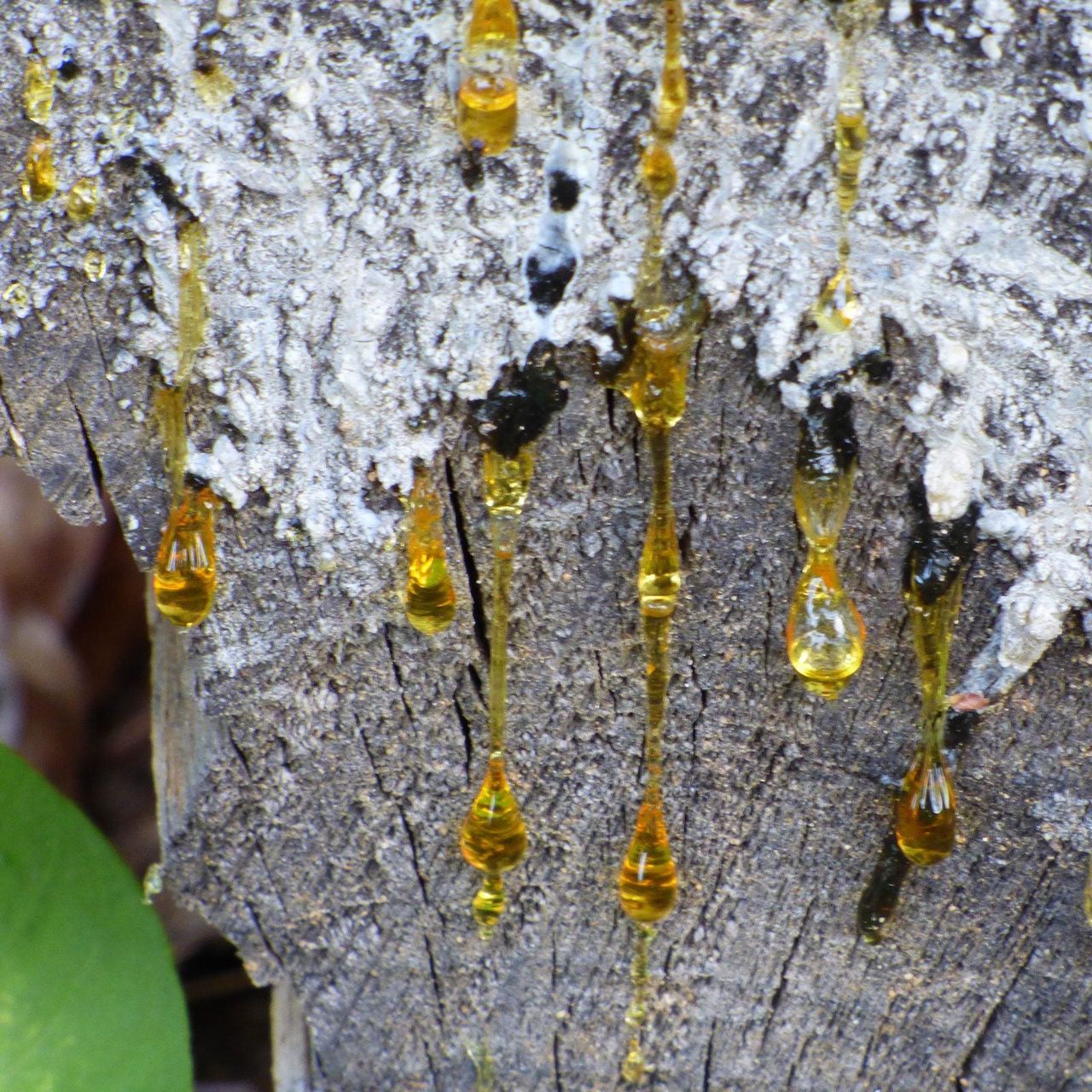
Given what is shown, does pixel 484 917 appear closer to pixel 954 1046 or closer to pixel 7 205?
pixel 954 1046

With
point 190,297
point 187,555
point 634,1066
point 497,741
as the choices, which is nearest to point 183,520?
point 187,555

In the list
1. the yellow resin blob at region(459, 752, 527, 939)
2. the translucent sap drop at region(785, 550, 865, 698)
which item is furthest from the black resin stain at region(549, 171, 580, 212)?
the yellow resin blob at region(459, 752, 527, 939)

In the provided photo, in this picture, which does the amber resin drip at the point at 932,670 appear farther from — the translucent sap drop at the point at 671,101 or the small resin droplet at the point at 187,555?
the small resin droplet at the point at 187,555

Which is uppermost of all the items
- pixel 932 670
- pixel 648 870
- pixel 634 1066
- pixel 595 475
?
pixel 595 475

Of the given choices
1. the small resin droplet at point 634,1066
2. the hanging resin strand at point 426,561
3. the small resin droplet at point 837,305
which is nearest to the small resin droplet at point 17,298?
the hanging resin strand at point 426,561

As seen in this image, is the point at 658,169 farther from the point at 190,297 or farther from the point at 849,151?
the point at 190,297

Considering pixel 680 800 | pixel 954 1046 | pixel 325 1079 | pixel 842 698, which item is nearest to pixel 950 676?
→ pixel 842 698

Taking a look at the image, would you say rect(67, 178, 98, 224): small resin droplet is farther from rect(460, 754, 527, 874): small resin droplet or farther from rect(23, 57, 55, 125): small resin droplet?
rect(460, 754, 527, 874): small resin droplet
